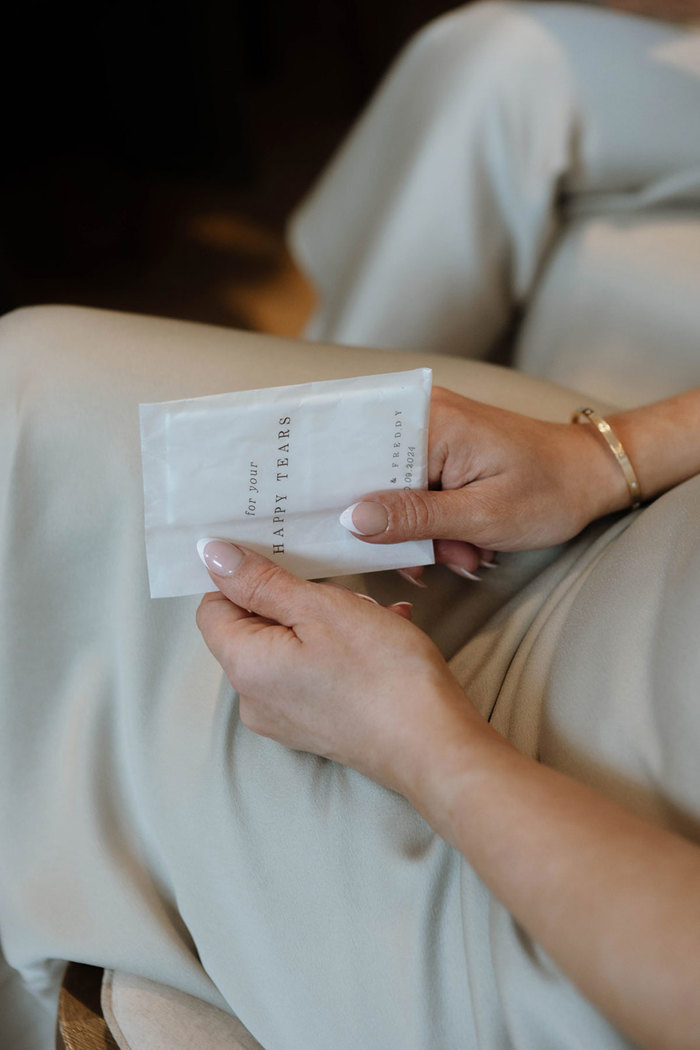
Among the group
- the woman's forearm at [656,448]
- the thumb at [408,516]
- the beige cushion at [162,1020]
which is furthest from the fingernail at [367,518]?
the beige cushion at [162,1020]

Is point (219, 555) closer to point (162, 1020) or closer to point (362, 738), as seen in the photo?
point (362, 738)

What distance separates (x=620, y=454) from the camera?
0.66 m

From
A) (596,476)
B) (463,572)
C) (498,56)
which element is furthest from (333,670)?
(498,56)

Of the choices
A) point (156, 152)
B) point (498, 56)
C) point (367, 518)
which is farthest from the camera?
point (156, 152)

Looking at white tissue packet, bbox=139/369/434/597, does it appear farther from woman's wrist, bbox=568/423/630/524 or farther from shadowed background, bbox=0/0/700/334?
shadowed background, bbox=0/0/700/334

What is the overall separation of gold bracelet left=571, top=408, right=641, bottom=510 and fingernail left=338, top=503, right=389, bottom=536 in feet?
0.73

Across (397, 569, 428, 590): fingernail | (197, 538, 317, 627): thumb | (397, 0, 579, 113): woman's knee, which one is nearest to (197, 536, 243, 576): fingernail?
(197, 538, 317, 627): thumb

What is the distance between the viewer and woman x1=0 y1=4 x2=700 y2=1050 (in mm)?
453

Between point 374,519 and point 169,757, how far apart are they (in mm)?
205

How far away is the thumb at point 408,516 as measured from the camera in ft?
1.74

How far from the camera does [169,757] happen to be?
22.8 inches

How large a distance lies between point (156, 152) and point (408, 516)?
172 centimetres

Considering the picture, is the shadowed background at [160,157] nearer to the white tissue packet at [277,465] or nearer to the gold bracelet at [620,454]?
the gold bracelet at [620,454]

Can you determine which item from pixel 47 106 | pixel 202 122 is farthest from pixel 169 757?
pixel 47 106
